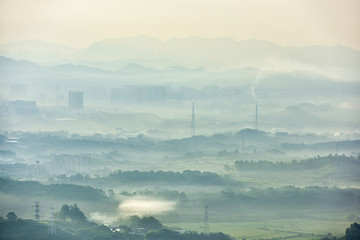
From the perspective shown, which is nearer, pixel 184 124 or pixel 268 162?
pixel 268 162

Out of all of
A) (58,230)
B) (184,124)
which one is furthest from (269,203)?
(184,124)

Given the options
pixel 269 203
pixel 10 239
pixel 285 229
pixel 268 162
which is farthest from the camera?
pixel 268 162

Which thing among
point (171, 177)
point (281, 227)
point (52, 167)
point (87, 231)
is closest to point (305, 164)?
point (171, 177)

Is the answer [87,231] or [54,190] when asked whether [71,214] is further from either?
[54,190]

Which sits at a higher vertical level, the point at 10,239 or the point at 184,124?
the point at 184,124

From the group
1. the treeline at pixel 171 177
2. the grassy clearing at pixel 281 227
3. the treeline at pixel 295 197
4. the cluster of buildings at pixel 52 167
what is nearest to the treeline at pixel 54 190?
the treeline at pixel 171 177

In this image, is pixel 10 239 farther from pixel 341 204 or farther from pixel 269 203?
pixel 341 204
